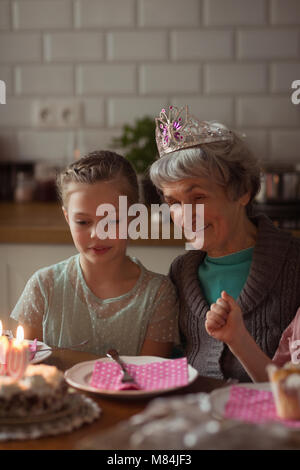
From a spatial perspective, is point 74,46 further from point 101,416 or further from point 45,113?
point 101,416

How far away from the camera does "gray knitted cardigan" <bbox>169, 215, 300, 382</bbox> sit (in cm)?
128

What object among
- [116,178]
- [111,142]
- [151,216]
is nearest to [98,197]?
[116,178]

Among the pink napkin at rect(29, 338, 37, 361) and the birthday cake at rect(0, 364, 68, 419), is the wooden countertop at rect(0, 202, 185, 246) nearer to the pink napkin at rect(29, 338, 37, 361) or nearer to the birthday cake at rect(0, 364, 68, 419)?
the pink napkin at rect(29, 338, 37, 361)

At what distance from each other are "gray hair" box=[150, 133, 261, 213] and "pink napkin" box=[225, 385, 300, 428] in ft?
1.76

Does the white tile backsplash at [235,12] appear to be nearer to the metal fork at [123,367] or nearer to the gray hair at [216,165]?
the gray hair at [216,165]

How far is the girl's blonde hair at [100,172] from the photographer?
1.35 metres

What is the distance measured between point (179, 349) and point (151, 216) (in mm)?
795

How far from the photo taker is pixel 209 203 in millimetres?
1300

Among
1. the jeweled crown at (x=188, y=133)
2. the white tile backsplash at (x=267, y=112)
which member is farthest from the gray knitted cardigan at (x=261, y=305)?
the white tile backsplash at (x=267, y=112)

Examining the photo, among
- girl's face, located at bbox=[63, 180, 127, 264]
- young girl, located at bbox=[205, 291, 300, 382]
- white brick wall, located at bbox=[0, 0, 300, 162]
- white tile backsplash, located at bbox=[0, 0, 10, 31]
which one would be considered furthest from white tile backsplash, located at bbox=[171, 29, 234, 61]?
young girl, located at bbox=[205, 291, 300, 382]

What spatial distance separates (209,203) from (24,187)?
163 centimetres

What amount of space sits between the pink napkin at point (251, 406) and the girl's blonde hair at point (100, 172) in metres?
0.62

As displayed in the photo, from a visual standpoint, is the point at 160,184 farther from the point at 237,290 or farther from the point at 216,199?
the point at 237,290

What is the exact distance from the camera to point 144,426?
2.34ft
